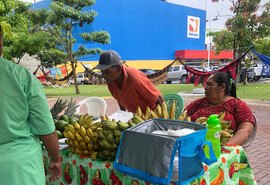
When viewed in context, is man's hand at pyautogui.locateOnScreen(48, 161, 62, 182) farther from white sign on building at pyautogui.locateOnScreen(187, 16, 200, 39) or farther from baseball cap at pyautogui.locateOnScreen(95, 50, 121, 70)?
white sign on building at pyautogui.locateOnScreen(187, 16, 200, 39)

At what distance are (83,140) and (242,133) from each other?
1.36 m

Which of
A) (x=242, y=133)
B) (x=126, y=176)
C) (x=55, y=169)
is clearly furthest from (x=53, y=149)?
(x=242, y=133)

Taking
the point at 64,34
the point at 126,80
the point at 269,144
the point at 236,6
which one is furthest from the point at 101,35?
the point at 126,80

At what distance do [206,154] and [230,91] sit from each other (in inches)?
54.6

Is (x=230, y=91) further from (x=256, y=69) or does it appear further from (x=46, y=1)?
(x=46, y=1)

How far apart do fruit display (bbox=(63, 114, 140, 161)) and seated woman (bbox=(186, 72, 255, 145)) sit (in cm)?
117

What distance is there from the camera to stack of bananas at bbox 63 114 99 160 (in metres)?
1.98

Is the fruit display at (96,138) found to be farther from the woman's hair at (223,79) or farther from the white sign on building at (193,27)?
the white sign on building at (193,27)

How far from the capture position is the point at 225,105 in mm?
2844

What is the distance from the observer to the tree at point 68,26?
1389cm

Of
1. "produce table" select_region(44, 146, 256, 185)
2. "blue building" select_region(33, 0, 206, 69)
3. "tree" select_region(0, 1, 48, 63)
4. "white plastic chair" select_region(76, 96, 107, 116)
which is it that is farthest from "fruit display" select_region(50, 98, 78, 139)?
"blue building" select_region(33, 0, 206, 69)

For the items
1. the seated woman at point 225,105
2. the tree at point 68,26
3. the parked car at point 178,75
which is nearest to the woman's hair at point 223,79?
the seated woman at point 225,105

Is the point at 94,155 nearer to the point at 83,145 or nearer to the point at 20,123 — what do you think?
the point at 83,145

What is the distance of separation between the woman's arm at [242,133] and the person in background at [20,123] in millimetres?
1482
